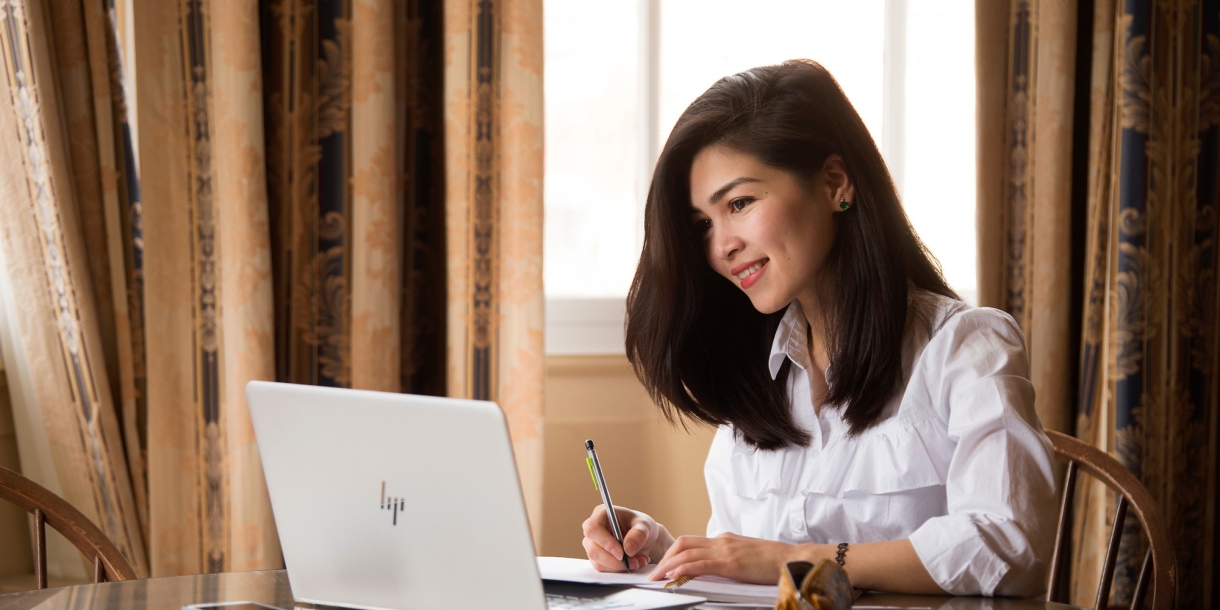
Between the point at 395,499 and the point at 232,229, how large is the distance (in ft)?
4.06

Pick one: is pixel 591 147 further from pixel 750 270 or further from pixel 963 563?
pixel 963 563

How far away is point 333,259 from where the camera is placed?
1.99m

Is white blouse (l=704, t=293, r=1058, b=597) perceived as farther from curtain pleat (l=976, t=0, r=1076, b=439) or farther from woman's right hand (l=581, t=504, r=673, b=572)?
curtain pleat (l=976, t=0, r=1076, b=439)

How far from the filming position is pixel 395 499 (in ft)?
2.62

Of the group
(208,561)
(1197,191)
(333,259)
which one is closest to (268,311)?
(333,259)

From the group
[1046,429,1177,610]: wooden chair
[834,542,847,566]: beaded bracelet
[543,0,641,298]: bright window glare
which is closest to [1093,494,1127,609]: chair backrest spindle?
[1046,429,1177,610]: wooden chair

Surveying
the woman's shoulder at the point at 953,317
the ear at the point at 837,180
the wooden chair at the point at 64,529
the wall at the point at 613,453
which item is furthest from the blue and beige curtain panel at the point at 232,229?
the woman's shoulder at the point at 953,317

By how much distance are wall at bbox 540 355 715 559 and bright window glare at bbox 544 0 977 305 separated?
221 mm

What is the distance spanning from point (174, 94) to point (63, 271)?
0.40 m

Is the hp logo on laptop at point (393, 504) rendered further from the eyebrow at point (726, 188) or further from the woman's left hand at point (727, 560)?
the eyebrow at point (726, 188)

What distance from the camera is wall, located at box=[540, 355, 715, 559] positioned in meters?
2.28

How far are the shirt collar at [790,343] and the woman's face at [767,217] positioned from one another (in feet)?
0.27

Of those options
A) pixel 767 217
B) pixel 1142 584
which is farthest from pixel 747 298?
pixel 1142 584

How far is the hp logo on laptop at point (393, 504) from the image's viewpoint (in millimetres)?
798
